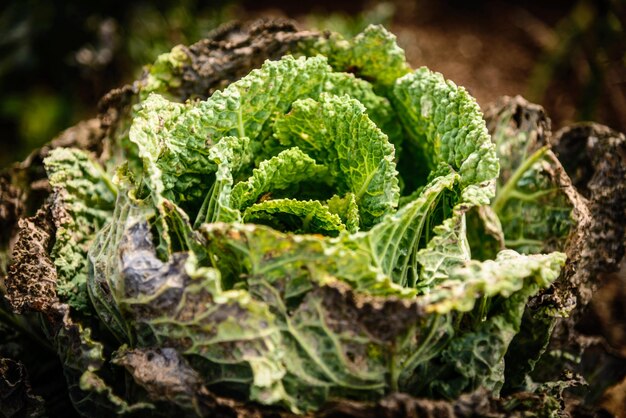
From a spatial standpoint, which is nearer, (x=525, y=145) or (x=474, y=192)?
(x=474, y=192)

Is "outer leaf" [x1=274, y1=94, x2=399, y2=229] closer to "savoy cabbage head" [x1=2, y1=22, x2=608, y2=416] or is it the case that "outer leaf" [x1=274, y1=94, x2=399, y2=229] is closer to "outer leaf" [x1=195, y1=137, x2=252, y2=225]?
A: "savoy cabbage head" [x1=2, y1=22, x2=608, y2=416]

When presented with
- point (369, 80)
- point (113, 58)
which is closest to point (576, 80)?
point (369, 80)

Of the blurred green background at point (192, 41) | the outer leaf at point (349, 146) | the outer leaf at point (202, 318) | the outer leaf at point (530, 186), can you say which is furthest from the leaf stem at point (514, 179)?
the blurred green background at point (192, 41)

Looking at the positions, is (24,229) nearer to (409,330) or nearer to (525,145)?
(409,330)

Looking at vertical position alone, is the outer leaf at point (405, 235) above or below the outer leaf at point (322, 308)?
above

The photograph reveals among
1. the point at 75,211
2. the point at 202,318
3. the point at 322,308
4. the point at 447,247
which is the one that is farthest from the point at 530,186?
the point at 75,211

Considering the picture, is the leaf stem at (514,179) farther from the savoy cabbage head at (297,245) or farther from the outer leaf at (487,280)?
the outer leaf at (487,280)
